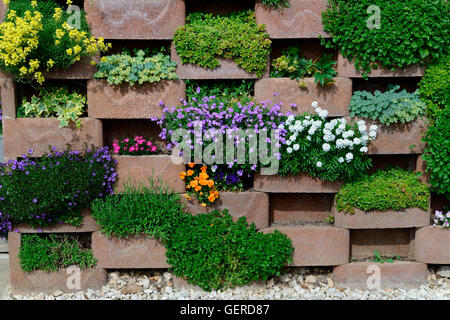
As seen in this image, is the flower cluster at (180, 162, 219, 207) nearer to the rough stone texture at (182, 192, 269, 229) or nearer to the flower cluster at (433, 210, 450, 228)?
the rough stone texture at (182, 192, 269, 229)

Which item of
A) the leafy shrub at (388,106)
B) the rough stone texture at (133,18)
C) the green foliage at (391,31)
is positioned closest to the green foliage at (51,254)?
the rough stone texture at (133,18)

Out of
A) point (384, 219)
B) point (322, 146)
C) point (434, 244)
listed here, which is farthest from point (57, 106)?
point (434, 244)

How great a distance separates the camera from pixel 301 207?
Answer: 14.7ft

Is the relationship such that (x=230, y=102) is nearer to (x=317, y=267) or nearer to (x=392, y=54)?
(x=392, y=54)

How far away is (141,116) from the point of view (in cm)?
411

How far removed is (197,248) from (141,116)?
127 cm

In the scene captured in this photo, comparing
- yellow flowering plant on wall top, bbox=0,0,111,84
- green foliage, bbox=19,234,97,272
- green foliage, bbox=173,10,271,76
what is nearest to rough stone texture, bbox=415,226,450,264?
green foliage, bbox=173,10,271,76

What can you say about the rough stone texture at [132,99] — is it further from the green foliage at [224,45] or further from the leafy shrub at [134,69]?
the green foliage at [224,45]

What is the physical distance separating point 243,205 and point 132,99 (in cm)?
138

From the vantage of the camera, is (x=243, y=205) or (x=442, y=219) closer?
(x=243, y=205)

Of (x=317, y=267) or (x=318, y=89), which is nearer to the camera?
(x=318, y=89)

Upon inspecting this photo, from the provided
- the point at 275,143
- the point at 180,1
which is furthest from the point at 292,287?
the point at 180,1

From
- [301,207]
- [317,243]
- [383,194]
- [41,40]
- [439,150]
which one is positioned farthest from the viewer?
[301,207]

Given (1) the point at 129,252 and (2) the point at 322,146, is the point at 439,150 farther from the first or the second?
(1) the point at 129,252
